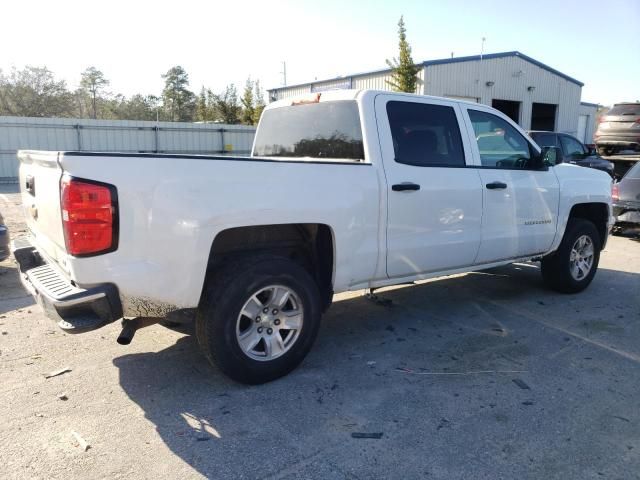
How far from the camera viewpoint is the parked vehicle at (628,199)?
9195 mm

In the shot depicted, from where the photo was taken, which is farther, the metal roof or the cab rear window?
the metal roof

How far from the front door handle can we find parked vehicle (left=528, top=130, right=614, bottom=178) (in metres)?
10.0

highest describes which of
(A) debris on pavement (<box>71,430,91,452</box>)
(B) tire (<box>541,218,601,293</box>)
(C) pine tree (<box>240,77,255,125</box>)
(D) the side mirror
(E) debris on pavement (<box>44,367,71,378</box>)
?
(C) pine tree (<box>240,77,255,125</box>)

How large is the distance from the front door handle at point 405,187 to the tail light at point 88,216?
210 centimetres

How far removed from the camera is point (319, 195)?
3.67 m

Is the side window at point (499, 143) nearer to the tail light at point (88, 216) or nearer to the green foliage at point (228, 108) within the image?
the tail light at point (88, 216)

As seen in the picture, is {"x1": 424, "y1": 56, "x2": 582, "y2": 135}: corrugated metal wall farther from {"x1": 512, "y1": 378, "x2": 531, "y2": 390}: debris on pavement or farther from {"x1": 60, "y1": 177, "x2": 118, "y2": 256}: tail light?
{"x1": 60, "y1": 177, "x2": 118, "y2": 256}: tail light

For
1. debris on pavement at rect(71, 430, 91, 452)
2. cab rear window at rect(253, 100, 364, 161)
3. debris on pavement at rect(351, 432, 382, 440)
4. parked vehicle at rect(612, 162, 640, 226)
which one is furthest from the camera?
parked vehicle at rect(612, 162, 640, 226)

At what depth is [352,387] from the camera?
12.0 ft

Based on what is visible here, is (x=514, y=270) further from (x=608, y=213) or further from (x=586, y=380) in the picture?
(x=586, y=380)

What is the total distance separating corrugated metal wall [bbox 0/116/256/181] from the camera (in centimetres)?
1933

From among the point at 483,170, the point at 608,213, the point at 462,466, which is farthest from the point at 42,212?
the point at 608,213

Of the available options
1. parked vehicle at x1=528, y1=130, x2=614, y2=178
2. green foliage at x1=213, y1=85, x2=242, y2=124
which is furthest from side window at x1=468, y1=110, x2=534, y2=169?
green foliage at x1=213, y1=85, x2=242, y2=124

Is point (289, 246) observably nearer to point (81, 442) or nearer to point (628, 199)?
point (81, 442)
